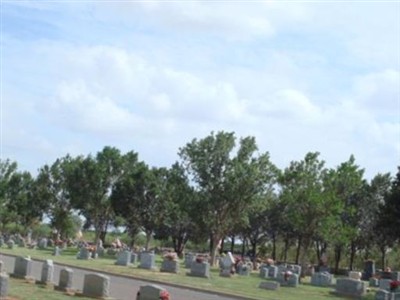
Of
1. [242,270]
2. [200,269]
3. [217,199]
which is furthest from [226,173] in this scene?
[200,269]

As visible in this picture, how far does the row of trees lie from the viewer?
2045 inches

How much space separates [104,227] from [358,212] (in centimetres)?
2697

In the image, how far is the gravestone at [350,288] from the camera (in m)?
37.8

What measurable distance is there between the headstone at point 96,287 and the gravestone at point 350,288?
20.0 metres

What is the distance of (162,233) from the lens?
8106cm

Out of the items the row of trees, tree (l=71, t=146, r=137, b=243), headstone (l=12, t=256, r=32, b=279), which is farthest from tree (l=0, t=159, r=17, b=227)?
headstone (l=12, t=256, r=32, b=279)

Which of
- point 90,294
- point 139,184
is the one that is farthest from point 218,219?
point 90,294

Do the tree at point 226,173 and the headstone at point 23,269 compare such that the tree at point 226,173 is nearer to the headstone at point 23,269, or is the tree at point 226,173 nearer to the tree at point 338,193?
the tree at point 338,193

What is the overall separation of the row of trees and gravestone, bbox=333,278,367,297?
11.2 metres

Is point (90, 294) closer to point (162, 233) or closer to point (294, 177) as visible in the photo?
point (294, 177)

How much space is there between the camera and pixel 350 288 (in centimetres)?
3800

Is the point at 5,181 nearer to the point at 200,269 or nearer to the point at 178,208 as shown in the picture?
the point at 178,208

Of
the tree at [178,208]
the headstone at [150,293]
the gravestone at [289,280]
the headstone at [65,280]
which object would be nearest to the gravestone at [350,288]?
the gravestone at [289,280]

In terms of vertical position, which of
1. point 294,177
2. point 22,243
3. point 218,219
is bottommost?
point 22,243
